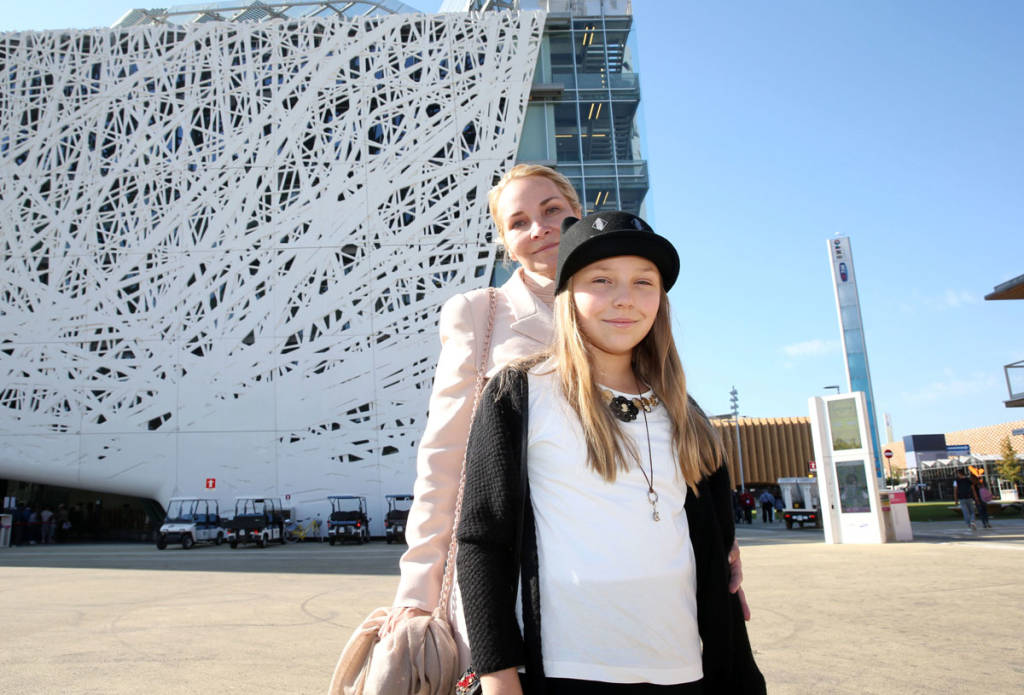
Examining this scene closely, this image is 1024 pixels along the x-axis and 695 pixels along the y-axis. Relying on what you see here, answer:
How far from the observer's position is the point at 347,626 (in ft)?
18.9

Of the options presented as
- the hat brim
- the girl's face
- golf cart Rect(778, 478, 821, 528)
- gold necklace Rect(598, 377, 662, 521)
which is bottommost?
golf cart Rect(778, 478, 821, 528)

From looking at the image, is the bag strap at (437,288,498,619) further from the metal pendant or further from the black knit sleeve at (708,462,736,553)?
the black knit sleeve at (708,462,736,553)

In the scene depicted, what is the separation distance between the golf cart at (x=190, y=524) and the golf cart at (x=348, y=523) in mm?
3486

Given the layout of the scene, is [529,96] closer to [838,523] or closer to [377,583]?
[838,523]

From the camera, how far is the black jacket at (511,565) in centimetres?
146

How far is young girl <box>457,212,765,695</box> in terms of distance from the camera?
1.47m

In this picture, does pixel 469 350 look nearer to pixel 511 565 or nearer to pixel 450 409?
pixel 450 409

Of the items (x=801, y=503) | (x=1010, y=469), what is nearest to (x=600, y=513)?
(x=801, y=503)

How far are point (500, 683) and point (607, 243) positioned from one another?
3.19 ft

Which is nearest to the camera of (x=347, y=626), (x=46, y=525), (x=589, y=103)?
(x=347, y=626)

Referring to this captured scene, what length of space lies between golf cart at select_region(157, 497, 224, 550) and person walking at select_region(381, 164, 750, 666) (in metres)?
21.1

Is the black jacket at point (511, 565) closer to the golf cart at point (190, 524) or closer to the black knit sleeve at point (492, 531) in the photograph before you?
the black knit sleeve at point (492, 531)

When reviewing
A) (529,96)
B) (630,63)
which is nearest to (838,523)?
(529,96)

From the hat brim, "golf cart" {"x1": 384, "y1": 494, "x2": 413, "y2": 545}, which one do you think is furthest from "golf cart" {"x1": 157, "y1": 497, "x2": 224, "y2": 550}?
the hat brim
